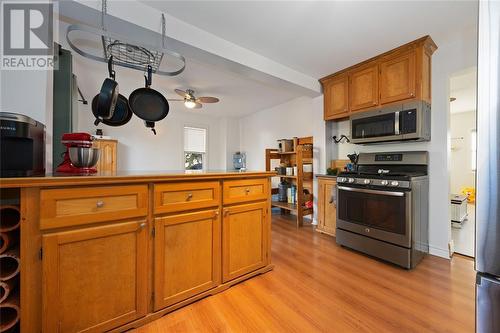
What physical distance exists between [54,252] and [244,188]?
129cm

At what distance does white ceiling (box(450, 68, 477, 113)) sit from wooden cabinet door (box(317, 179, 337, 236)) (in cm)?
205


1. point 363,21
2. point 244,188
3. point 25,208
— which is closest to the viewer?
point 25,208

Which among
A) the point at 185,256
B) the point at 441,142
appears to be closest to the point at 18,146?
the point at 185,256

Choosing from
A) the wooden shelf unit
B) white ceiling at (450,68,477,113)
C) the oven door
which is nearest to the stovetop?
the oven door

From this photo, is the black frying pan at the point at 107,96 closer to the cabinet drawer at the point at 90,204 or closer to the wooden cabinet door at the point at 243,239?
the cabinet drawer at the point at 90,204

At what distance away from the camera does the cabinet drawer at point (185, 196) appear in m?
1.45

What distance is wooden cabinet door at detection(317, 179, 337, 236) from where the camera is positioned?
3.22m

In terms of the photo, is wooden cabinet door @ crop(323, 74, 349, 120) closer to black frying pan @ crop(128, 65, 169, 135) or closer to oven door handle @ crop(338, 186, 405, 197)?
oven door handle @ crop(338, 186, 405, 197)

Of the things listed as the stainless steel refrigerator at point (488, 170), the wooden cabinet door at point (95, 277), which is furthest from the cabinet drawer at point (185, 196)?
the stainless steel refrigerator at point (488, 170)

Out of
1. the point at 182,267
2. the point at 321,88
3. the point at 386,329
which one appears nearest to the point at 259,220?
the point at 182,267

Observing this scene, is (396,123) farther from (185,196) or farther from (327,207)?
(185,196)

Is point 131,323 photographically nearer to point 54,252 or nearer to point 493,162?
point 54,252

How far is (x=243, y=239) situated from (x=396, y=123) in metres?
2.29

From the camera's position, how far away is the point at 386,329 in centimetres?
141
